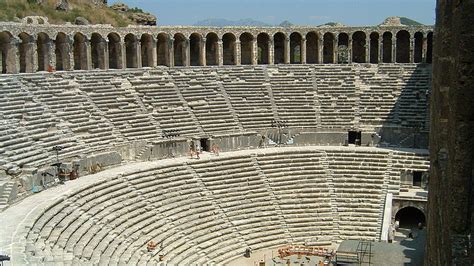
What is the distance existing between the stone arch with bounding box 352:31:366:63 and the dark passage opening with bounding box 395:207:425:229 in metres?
12.9

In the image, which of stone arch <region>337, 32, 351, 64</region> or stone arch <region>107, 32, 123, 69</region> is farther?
stone arch <region>337, 32, 351, 64</region>

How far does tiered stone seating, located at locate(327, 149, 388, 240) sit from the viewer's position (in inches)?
912

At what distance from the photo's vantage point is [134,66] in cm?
3200

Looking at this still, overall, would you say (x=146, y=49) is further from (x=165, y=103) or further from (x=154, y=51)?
(x=165, y=103)

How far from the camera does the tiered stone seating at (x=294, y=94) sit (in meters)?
29.5

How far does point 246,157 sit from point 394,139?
749 cm

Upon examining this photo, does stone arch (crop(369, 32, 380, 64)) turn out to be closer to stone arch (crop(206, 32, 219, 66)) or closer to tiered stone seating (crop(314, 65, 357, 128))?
tiered stone seating (crop(314, 65, 357, 128))

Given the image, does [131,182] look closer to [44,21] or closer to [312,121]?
[312,121]

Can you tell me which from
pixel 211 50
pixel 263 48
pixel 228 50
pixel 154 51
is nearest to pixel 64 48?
pixel 154 51

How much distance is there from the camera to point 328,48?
3675 cm

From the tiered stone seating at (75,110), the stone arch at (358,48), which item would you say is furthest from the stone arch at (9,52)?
the stone arch at (358,48)

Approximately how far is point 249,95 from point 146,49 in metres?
7.01

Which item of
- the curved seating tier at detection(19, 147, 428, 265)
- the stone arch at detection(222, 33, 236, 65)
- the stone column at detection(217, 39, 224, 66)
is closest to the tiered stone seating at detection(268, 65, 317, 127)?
the curved seating tier at detection(19, 147, 428, 265)

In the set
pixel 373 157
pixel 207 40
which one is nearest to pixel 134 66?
pixel 207 40
